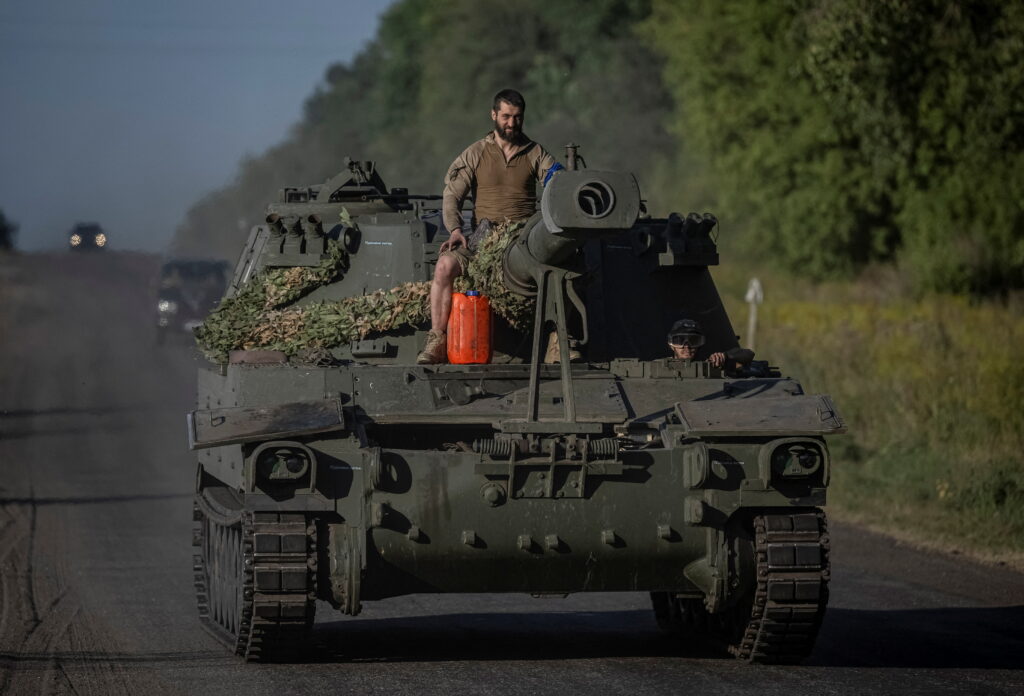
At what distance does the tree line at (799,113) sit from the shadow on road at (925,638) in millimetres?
12784

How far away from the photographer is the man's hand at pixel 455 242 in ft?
31.2

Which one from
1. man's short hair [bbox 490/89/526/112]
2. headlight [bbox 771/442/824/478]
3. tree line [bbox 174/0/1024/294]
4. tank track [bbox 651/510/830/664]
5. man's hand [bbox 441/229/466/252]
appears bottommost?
tank track [bbox 651/510/830/664]

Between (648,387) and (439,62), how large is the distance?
5783 centimetres

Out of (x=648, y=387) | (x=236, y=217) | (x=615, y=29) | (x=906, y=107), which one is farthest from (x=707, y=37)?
(x=236, y=217)

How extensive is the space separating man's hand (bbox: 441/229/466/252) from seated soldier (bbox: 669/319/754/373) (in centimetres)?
135

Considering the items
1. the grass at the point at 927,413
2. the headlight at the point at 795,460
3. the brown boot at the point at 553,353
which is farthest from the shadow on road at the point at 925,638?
the grass at the point at 927,413

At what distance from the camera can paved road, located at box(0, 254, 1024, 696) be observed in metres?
8.34

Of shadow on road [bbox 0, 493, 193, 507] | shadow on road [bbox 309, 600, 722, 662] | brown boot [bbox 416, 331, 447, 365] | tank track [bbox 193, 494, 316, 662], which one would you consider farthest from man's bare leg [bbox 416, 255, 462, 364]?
shadow on road [bbox 0, 493, 193, 507]

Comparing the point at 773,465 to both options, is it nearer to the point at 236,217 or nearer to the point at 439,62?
the point at 439,62

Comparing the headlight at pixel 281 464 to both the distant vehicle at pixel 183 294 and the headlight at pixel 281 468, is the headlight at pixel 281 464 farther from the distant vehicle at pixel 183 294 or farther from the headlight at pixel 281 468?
the distant vehicle at pixel 183 294

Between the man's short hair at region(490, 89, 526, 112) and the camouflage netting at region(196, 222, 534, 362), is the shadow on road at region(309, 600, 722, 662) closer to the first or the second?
the camouflage netting at region(196, 222, 534, 362)

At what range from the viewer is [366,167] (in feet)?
38.7

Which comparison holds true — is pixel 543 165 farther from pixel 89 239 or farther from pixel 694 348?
pixel 89 239

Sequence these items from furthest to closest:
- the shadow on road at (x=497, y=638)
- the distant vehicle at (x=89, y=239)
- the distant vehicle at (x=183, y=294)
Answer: the distant vehicle at (x=183, y=294)
the distant vehicle at (x=89, y=239)
the shadow on road at (x=497, y=638)
